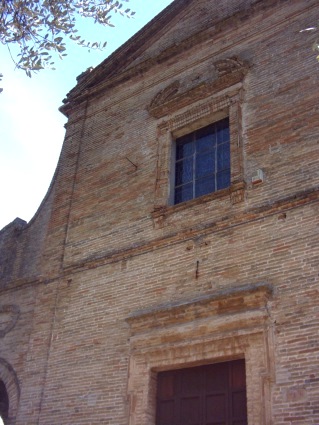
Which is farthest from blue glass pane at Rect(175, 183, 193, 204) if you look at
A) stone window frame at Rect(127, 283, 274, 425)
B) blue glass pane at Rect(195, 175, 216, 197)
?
stone window frame at Rect(127, 283, 274, 425)

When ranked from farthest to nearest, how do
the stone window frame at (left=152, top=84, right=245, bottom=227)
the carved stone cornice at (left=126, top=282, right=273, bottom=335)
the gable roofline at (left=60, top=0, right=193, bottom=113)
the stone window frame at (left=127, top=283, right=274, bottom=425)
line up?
the gable roofline at (left=60, top=0, right=193, bottom=113) < the stone window frame at (left=152, top=84, right=245, bottom=227) < the carved stone cornice at (left=126, top=282, right=273, bottom=335) < the stone window frame at (left=127, top=283, right=274, bottom=425)

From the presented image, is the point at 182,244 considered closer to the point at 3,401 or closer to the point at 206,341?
the point at 206,341

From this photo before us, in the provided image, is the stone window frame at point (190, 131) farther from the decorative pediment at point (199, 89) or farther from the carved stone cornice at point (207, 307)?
the carved stone cornice at point (207, 307)

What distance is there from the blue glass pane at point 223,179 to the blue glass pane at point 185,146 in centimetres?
94

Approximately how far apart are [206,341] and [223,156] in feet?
9.94

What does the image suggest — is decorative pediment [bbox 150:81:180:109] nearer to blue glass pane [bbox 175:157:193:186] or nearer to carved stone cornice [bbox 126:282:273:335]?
blue glass pane [bbox 175:157:193:186]

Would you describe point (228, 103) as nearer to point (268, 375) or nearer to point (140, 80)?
point (140, 80)

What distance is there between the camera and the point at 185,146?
381 inches

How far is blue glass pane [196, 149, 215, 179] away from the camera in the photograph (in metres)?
8.98

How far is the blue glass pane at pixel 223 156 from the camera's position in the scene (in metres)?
8.79

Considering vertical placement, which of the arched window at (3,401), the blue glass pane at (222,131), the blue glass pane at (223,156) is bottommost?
the arched window at (3,401)

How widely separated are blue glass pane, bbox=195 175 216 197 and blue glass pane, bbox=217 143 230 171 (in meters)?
0.22

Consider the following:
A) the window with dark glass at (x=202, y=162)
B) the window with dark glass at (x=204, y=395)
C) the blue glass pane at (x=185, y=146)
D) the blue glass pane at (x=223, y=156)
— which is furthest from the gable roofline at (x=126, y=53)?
the window with dark glass at (x=204, y=395)

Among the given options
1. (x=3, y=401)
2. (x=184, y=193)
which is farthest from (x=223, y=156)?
(x=3, y=401)
